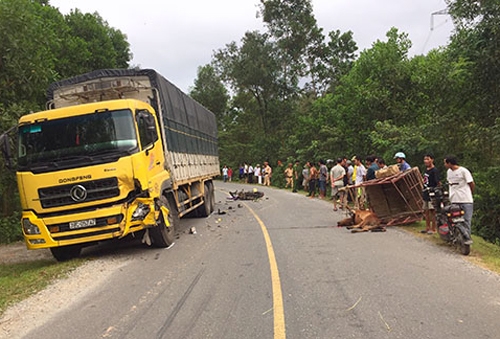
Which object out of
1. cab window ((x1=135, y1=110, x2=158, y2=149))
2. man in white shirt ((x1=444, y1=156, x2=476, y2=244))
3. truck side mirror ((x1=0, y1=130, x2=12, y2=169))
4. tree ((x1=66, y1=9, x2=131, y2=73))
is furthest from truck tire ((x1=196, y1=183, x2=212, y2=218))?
tree ((x1=66, y1=9, x2=131, y2=73))

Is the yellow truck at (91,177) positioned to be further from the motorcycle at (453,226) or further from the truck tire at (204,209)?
the motorcycle at (453,226)

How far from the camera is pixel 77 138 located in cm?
753

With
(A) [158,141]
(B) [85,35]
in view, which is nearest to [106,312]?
(A) [158,141]

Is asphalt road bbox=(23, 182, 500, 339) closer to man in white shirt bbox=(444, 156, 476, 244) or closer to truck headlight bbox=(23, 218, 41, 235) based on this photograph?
man in white shirt bbox=(444, 156, 476, 244)

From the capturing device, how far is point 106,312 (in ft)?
15.6

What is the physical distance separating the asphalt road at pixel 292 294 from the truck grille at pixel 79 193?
1.37 meters

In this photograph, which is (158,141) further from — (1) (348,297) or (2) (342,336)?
(2) (342,336)

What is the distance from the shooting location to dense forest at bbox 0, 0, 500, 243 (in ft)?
38.7

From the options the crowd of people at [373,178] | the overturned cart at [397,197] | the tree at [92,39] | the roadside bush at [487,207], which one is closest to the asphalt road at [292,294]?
the crowd of people at [373,178]

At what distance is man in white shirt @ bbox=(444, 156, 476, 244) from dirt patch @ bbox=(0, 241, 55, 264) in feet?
27.2

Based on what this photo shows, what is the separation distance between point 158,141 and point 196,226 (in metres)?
3.73

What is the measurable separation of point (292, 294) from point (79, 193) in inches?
168

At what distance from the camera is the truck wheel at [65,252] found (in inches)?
312

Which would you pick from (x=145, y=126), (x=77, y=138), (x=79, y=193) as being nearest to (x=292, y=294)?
(x=79, y=193)
